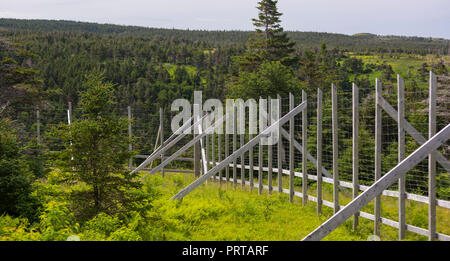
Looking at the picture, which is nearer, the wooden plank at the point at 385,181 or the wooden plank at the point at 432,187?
the wooden plank at the point at 385,181

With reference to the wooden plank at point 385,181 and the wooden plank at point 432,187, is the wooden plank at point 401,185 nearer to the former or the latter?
the wooden plank at point 432,187

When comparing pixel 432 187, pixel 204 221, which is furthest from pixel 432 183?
pixel 204 221

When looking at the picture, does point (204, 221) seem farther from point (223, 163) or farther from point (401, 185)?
point (401, 185)

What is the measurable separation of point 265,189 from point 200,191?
177 centimetres

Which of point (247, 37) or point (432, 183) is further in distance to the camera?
point (247, 37)

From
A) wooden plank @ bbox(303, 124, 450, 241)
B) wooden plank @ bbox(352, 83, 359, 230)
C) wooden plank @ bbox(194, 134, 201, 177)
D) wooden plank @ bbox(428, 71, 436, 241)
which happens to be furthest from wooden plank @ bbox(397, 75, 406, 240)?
wooden plank @ bbox(194, 134, 201, 177)

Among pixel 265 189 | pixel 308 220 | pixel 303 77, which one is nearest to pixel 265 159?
pixel 265 189

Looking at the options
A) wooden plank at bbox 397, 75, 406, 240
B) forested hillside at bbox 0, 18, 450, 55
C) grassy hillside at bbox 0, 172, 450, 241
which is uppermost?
forested hillside at bbox 0, 18, 450, 55

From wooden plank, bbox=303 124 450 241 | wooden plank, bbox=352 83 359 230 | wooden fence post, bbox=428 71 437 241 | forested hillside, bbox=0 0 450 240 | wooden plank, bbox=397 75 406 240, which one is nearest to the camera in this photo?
wooden plank, bbox=303 124 450 241

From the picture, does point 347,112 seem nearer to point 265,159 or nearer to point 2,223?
point 265,159

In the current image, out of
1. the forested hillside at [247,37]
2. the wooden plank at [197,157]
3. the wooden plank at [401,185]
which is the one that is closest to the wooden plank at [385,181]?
the wooden plank at [401,185]

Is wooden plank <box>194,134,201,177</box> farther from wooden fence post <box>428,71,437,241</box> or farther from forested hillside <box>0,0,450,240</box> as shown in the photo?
wooden fence post <box>428,71,437,241</box>

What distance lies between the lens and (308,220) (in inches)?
327
